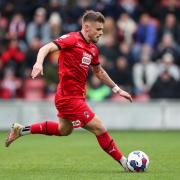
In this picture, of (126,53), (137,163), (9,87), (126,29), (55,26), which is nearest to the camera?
(137,163)

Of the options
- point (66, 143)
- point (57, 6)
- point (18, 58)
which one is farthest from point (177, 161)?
point (57, 6)

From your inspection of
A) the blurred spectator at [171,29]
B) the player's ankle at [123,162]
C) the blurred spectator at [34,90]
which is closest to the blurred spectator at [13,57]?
the blurred spectator at [34,90]

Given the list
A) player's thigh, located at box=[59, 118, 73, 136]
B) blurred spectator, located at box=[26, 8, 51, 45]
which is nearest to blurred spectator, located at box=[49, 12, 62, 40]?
blurred spectator, located at box=[26, 8, 51, 45]

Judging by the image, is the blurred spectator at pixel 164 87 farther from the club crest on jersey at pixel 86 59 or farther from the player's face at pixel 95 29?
the player's face at pixel 95 29

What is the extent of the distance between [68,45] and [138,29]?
462 inches

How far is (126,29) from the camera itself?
71.2 feet

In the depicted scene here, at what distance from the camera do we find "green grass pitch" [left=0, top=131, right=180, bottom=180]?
9.70 metres

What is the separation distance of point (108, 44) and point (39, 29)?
6.43 feet

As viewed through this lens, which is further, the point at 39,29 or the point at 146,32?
the point at 146,32

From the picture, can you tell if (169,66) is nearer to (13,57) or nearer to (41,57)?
(13,57)

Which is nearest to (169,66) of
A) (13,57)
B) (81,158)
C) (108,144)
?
(13,57)

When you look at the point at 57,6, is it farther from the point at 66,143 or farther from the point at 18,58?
the point at 66,143

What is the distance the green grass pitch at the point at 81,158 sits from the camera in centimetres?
970

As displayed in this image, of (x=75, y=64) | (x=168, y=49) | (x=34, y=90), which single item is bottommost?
(x=34, y=90)
